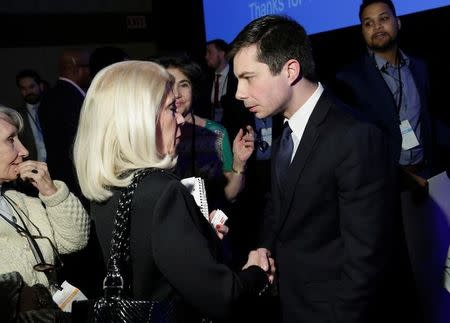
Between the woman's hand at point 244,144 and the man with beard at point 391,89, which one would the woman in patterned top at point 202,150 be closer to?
the woman's hand at point 244,144

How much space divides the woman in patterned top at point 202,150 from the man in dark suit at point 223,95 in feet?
8.67

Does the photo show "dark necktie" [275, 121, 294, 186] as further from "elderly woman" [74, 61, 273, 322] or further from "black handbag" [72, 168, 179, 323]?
"black handbag" [72, 168, 179, 323]

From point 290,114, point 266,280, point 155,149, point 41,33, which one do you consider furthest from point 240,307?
point 41,33

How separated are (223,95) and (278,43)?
4284mm

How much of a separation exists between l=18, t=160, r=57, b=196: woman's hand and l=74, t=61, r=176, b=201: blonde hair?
76 centimetres

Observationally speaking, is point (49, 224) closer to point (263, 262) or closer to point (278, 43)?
point (263, 262)

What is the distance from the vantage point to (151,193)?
1.41 metres

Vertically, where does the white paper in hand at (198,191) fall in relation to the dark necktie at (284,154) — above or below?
below

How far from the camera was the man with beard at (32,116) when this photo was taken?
5.99 meters

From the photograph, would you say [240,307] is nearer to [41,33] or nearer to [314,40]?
[314,40]

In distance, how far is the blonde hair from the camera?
1.47 m

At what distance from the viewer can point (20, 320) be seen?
6.15ft

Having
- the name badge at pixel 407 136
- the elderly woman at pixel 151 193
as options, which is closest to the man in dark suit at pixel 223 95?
the name badge at pixel 407 136

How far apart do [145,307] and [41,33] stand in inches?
311
